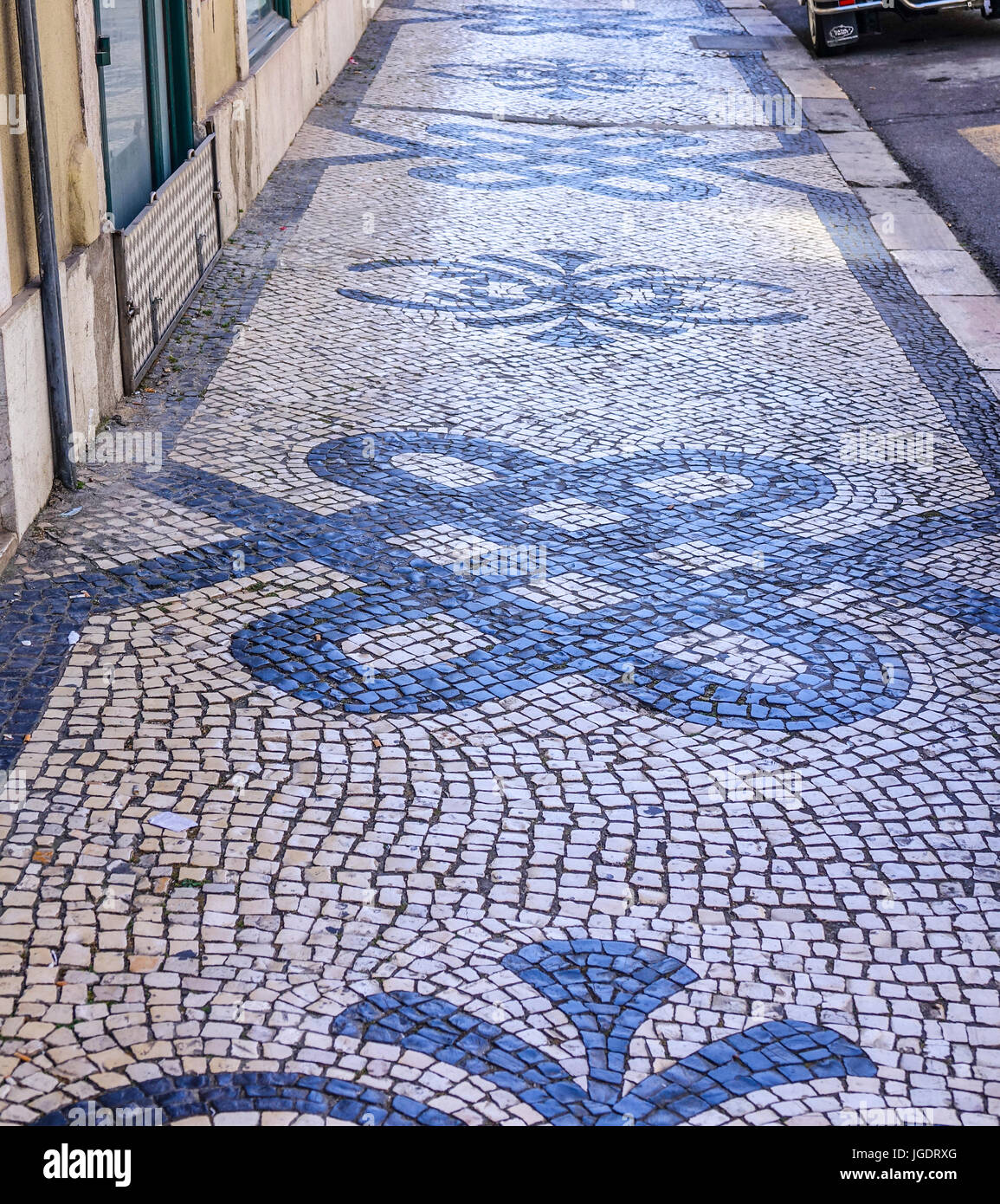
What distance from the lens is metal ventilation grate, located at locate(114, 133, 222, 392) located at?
6.18 meters

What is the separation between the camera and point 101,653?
419 centimetres

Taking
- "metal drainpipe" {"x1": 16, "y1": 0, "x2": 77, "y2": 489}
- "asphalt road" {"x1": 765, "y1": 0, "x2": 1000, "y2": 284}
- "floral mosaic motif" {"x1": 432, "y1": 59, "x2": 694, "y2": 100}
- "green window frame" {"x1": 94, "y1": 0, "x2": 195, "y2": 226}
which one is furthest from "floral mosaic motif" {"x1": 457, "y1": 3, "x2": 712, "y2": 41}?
"metal drainpipe" {"x1": 16, "y1": 0, "x2": 77, "y2": 489}

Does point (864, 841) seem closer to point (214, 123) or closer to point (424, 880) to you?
point (424, 880)

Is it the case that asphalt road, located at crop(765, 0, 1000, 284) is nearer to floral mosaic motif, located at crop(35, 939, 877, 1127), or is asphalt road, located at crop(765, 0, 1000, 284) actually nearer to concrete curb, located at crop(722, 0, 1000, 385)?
concrete curb, located at crop(722, 0, 1000, 385)

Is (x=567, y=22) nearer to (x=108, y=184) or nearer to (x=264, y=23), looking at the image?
(x=264, y=23)

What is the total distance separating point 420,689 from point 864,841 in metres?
1.34

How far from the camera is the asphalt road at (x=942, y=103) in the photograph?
9906 millimetres

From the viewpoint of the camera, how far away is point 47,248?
500 centimetres

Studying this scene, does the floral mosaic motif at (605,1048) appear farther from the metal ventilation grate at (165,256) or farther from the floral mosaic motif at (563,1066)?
the metal ventilation grate at (165,256)

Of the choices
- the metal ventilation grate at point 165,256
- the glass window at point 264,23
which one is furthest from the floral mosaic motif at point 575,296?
the glass window at point 264,23

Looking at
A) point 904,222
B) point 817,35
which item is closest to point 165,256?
point 904,222

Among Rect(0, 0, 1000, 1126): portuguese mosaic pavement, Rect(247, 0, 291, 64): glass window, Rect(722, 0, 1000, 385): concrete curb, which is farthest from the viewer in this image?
Rect(247, 0, 291, 64): glass window

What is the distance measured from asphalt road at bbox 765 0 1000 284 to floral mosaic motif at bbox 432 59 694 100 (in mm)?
1923
